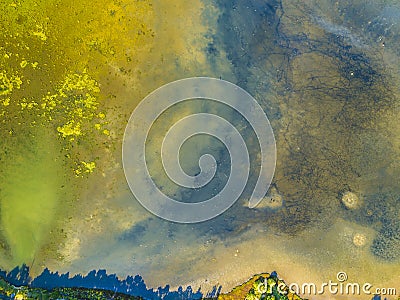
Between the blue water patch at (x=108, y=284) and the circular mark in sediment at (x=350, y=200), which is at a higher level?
the circular mark in sediment at (x=350, y=200)

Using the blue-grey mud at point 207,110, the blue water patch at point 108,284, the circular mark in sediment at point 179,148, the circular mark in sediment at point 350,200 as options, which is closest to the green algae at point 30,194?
the blue-grey mud at point 207,110

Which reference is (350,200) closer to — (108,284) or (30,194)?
(108,284)

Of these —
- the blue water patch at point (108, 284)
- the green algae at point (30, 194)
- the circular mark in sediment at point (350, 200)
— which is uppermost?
the circular mark in sediment at point (350, 200)

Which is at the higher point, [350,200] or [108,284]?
[350,200]

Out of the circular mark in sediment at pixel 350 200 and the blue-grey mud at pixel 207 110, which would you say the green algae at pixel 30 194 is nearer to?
the blue-grey mud at pixel 207 110

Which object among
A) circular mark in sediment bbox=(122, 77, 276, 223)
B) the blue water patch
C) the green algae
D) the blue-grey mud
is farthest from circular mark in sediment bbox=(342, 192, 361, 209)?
the green algae

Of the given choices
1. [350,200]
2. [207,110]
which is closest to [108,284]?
[207,110]

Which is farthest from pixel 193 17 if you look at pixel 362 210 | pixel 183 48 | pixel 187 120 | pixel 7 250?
pixel 7 250
